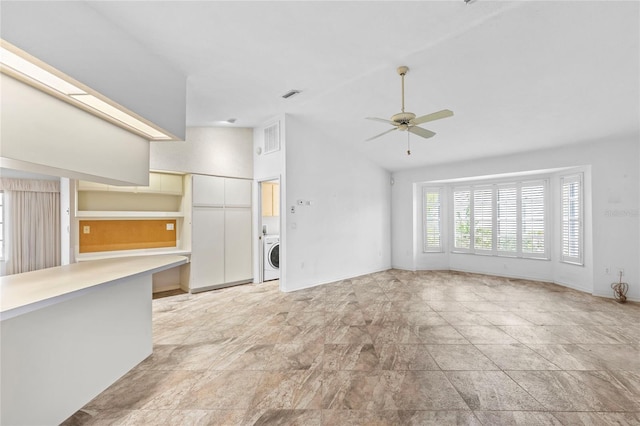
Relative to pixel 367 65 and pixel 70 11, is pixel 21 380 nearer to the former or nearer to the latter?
pixel 70 11

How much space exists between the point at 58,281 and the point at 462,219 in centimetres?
742

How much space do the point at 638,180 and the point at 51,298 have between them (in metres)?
7.28

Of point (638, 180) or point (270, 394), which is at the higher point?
point (638, 180)

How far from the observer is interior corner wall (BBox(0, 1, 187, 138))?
60.3 inches

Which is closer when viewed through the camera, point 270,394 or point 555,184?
point 270,394

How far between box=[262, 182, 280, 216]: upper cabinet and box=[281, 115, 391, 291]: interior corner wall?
114cm

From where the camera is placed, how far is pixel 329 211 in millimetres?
6023

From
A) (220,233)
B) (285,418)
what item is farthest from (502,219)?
(285,418)

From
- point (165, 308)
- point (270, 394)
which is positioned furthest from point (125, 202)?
point (270, 394)

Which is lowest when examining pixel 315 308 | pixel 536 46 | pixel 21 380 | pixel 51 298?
pixel 315 308

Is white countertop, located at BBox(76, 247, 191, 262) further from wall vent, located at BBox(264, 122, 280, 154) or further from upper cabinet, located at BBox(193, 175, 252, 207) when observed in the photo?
wall vent, located at BBox(264, 122, 280, 154)

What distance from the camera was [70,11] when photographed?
74.9 inches

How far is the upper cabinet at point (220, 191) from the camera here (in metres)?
5.27

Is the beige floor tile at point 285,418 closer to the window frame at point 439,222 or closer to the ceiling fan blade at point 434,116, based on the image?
the ceiling fan blade at point 434,116
